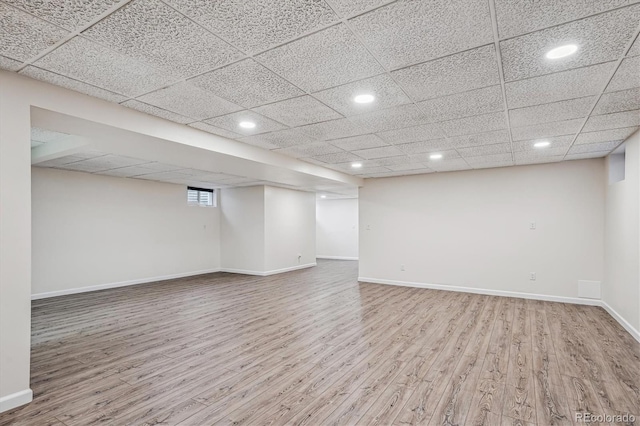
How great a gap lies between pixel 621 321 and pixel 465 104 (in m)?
3.77

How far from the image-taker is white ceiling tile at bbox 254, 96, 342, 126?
303 centimetres

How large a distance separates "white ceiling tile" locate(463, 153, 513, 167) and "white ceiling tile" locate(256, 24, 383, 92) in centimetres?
351

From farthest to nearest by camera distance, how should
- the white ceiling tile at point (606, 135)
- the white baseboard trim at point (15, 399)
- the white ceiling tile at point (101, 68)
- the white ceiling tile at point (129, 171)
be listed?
the white ceiling tile at point (129, 171) < the white ceiling tile at point (606, 135) < the white baseboard trim at point (15, 399) < the white ceiling tile at point (101, 68)

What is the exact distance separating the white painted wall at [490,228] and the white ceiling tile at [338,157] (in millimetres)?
2211

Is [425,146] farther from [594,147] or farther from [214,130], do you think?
[214,130]

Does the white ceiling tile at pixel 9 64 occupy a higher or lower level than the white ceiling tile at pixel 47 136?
higher

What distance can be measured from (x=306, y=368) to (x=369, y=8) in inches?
114

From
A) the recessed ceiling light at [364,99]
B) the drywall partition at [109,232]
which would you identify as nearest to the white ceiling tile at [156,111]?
the recessed ceiling light at [364,99]

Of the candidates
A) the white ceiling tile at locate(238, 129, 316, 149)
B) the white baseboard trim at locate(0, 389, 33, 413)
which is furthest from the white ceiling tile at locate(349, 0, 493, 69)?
the white baseboard trim at locate(0, 389, 33, 413)

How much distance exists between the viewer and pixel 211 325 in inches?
174

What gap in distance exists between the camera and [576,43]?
79.1 inches

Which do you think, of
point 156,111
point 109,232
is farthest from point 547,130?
point 109,232

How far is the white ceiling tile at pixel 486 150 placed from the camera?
461cm

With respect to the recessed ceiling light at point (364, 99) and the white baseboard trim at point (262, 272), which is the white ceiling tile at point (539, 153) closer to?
the recessed ceiling light at point (364, 99)
